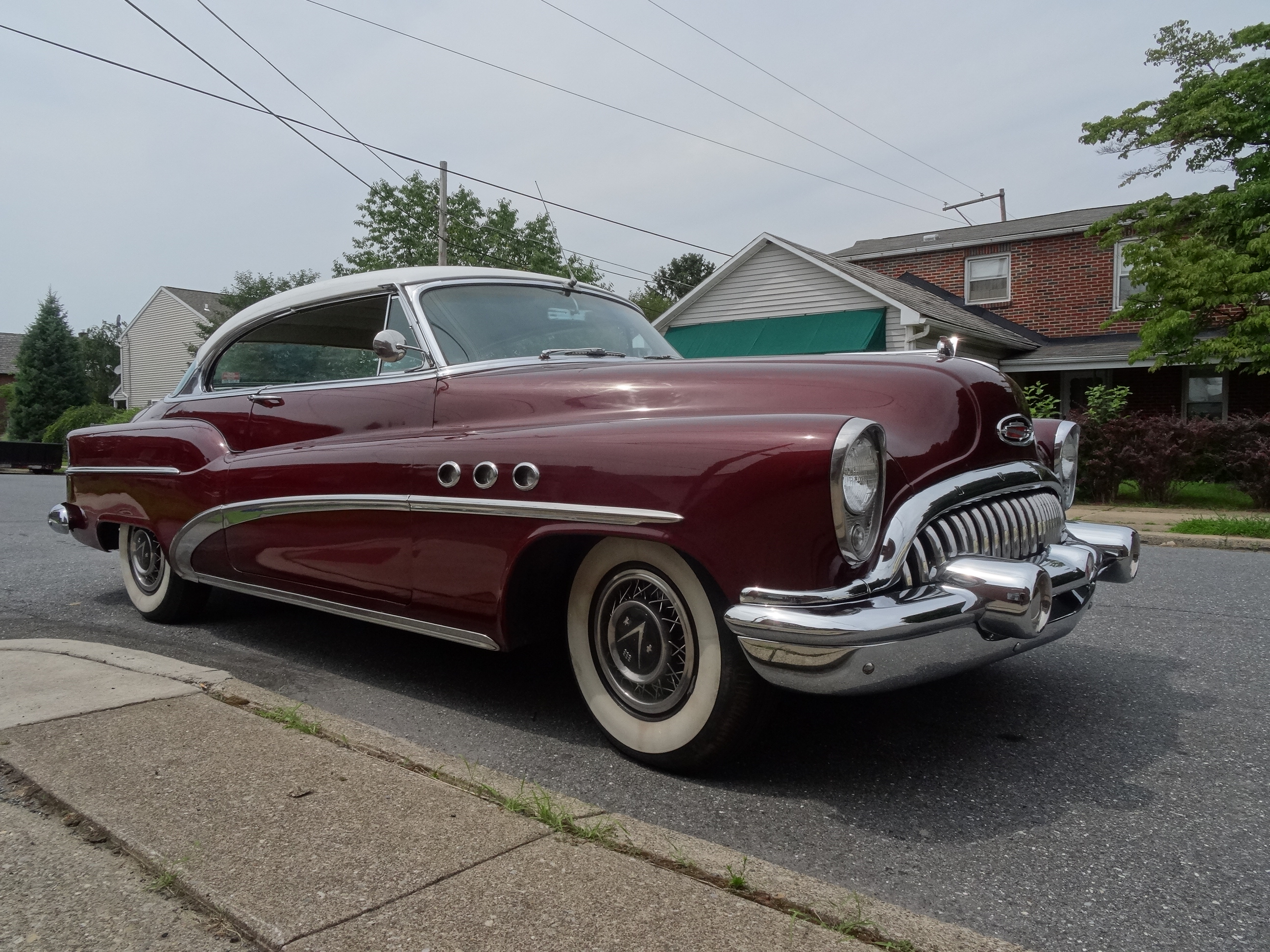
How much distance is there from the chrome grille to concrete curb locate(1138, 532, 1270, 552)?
21.2 ft

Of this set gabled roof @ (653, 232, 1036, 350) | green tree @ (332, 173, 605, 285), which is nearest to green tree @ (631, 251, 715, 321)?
green tree @ (332, 173, 605, 285)

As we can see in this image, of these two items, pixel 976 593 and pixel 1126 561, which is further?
pixel 1126 561

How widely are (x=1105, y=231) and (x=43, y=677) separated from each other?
17419mm

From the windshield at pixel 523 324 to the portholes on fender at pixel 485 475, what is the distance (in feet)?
2.21

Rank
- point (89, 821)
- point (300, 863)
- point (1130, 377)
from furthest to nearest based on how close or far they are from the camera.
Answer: point (1130, 377), point (89, 821), point (300, 863)

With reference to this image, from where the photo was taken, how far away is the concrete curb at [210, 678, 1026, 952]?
1839mm

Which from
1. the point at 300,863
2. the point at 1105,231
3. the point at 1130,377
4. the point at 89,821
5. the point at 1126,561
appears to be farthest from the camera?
the point at 1130,377

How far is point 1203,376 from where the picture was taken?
18297 millimetres

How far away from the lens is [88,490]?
5.10 meters

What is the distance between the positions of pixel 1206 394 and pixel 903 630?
1921 cm

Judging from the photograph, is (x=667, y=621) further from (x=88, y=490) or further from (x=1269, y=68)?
(x=1269, y=68)

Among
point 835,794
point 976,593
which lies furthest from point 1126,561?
point 835,794

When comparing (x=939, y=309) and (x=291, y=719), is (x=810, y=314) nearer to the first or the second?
(x=939, y=309)

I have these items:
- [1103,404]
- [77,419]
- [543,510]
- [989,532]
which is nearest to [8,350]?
[77,419]
